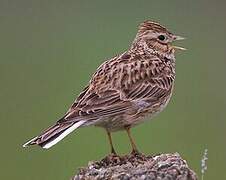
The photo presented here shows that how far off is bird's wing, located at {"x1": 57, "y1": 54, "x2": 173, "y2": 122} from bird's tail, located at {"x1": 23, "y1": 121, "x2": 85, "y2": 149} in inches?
4.3

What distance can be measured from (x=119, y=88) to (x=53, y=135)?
116 centimetres

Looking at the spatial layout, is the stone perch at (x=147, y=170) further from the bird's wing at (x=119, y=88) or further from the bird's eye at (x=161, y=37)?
the bird's eye at (x=161, y=37)

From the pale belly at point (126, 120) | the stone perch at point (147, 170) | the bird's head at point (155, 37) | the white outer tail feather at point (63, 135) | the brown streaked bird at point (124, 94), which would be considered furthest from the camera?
the bird's head at point (155, 37)

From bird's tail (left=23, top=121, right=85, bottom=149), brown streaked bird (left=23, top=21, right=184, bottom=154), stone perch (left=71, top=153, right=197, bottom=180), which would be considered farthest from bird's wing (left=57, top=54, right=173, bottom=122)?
stone perch (left=71, top=153, right=197, bottom=180)

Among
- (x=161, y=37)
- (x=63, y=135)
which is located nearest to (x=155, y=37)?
(x=161, y=37)

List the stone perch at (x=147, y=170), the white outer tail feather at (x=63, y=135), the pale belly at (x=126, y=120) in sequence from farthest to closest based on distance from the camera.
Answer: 1. the pale belly at (x=126, y=120)
2. the white outer tail feather at (x=63, y=135)
3. the stone perch at (x=147, y=170)

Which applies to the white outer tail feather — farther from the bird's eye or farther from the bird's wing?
the bird's eye

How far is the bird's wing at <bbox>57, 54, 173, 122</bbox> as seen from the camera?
10.4 meters

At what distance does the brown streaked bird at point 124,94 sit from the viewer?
33.6 feet

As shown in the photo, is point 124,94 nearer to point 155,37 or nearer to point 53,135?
point 53,135

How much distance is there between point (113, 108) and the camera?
10.6 m

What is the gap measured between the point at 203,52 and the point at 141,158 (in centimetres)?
1337

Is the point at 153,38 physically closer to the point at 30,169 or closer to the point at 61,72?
the point at 30,169

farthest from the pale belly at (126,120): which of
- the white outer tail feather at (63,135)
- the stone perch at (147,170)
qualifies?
the stone perch at (147,170)
